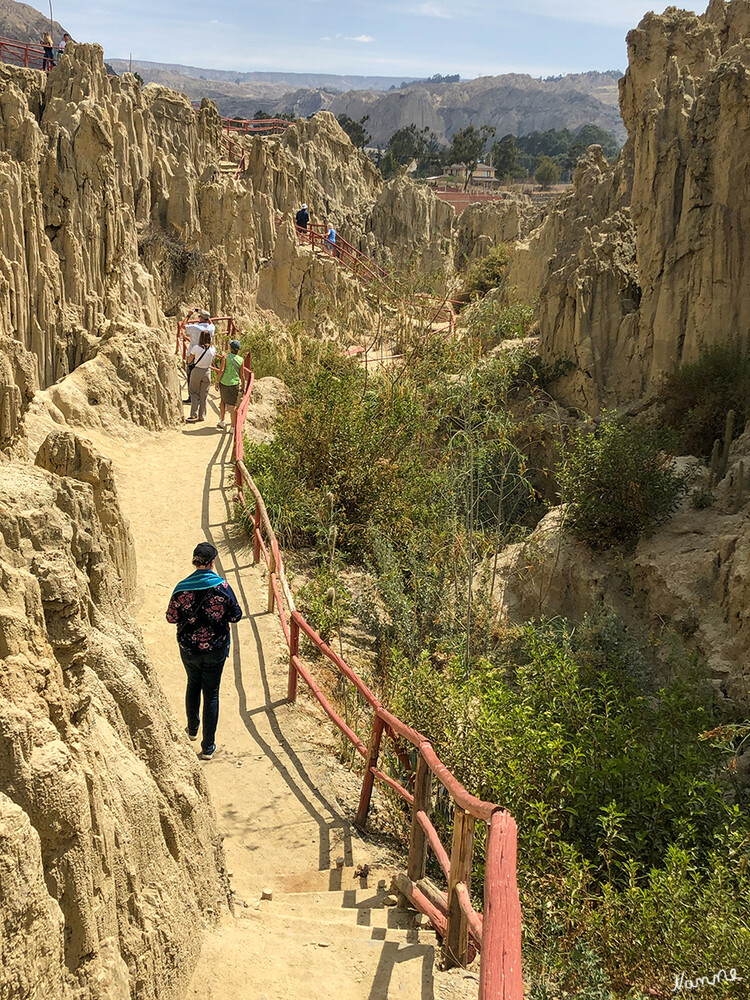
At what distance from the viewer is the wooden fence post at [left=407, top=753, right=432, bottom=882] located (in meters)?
4.32

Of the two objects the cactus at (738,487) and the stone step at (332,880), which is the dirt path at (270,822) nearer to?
the stone step at (332,880)

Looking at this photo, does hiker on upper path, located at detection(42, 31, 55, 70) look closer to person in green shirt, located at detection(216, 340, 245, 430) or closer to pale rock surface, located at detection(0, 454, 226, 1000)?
person in green shirt, located at detection(216, 340, 245, 430)

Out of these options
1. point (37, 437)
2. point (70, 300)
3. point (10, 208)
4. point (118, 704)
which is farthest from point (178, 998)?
point (70, 300)

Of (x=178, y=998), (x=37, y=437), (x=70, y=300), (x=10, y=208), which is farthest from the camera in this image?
(x=70, y=300)

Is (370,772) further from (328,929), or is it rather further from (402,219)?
(402,219)

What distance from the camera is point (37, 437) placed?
9.84 meters

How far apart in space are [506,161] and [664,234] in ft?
286

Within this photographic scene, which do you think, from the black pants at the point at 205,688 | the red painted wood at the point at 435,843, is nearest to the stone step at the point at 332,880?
the red painted wood at the point at 435,843

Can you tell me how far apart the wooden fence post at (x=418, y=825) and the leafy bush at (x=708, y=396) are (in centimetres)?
1021

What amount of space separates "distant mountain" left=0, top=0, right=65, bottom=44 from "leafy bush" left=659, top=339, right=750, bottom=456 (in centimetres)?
14511

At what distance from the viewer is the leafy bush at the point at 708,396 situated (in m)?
13.9

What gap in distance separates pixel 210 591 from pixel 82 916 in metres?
2.85

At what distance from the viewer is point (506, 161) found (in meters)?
97.4

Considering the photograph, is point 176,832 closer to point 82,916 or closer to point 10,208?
point 82,916
